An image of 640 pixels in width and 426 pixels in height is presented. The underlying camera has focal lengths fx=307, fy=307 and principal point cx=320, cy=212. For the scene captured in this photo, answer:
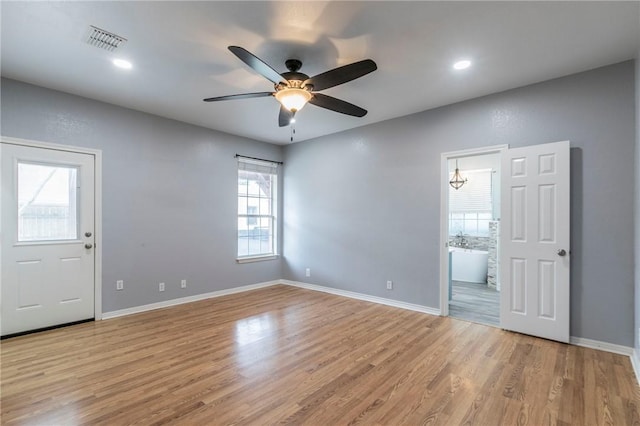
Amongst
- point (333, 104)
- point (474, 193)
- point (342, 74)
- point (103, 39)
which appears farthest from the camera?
point (474, 193)

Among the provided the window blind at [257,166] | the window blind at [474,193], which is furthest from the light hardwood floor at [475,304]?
the window blind at [257,166]

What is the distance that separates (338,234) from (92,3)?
13.6ft

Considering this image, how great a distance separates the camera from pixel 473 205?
703 centimetres

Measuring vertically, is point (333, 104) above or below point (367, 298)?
above

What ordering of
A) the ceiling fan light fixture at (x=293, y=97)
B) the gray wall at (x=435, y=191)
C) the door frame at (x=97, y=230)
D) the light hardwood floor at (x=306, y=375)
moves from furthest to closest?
1. the door frame at (x=97, y=230)
2. the gray wall at (x=435, y=191)
3. the ceiling fan light fixture at (x=293, y=97)
4. the light hardwood floor at (x=306, y=375)

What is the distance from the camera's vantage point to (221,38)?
254cm

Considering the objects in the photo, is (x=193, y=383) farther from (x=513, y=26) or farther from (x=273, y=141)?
(x=273, y=141)

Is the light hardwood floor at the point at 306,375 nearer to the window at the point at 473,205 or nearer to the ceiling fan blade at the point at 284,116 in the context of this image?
the ceiling fan blade at the point at 284,116

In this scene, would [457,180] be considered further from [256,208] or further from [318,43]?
[318,43]

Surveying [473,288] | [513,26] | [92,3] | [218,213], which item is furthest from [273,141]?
[473,288]

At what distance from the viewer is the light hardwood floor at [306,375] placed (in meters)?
2.03

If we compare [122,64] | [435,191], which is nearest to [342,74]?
[122,64]

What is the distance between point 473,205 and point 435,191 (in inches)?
136

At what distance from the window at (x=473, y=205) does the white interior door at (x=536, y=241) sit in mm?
3620
